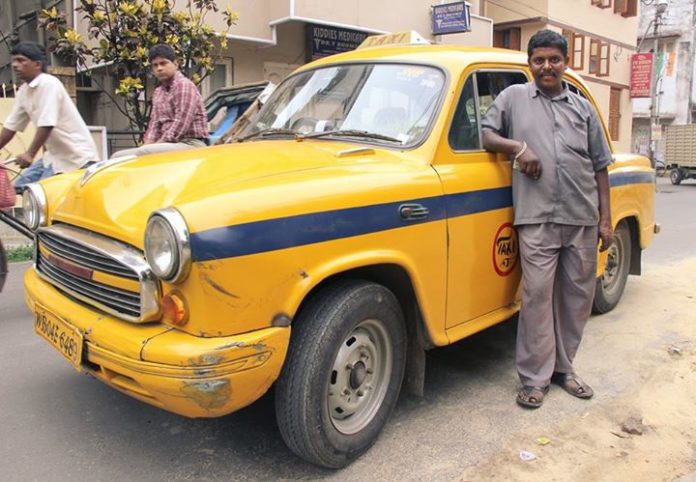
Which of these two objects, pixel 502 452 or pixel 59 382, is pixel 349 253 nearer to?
pixel 502 452

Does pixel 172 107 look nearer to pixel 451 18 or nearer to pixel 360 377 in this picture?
pixel 360 377

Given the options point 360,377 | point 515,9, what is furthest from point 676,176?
point 360,377

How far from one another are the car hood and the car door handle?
11.0 inches

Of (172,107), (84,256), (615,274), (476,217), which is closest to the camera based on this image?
(84,256)

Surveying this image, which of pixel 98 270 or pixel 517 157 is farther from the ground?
pixel 517 157

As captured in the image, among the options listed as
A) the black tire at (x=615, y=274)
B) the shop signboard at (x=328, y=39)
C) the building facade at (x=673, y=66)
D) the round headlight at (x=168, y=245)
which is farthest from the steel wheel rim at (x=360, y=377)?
the building facade at (x=673, y=66)

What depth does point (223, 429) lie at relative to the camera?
3291 millimetres

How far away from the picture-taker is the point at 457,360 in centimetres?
426

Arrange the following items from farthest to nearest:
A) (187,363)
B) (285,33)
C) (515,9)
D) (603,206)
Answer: (515,9) < (285,33) < (603,206) < (187,363)

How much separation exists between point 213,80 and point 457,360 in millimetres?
9876

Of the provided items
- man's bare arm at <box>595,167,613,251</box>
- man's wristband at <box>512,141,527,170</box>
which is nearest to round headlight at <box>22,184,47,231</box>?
man's wristband at <box>512,141,527,170</box>

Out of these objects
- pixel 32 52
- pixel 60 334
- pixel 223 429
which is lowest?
pixel 223 429

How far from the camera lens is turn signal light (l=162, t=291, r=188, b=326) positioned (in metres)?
2.44

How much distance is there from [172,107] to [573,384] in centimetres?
373
